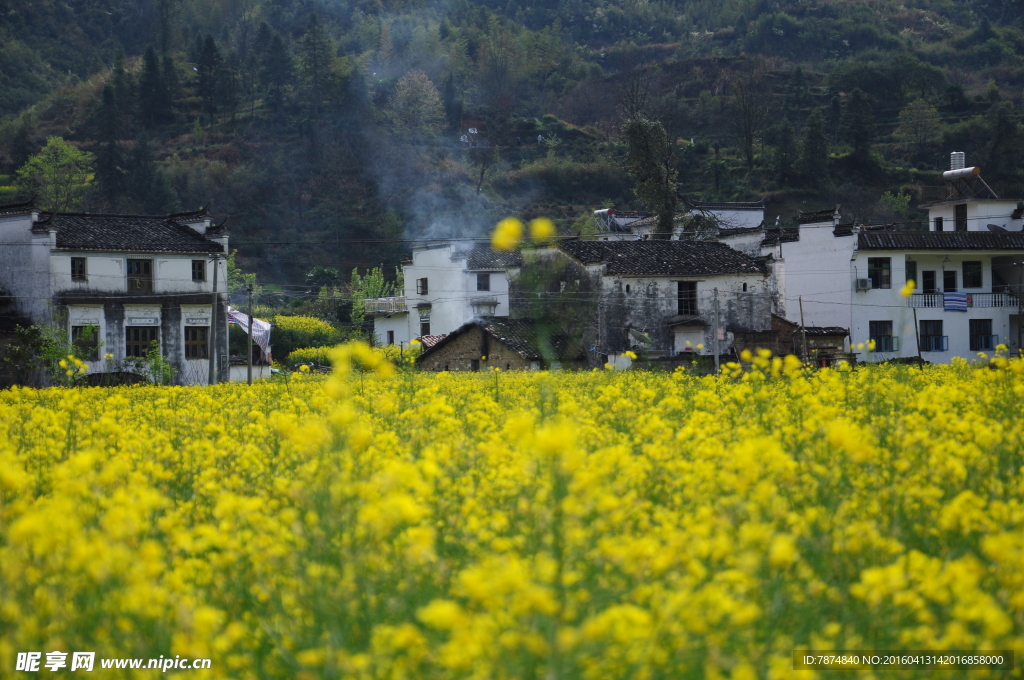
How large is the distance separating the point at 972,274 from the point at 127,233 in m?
28.6

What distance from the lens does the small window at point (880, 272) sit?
34.9 m

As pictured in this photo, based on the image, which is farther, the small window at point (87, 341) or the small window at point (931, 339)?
the small window at point (931, 339)

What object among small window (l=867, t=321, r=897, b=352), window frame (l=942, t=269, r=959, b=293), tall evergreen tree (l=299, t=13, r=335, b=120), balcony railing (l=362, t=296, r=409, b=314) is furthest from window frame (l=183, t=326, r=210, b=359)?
tall evergreen tree (l=299, t=13, r=335, b=120)

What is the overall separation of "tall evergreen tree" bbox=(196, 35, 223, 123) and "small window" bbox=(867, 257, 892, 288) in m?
52.0

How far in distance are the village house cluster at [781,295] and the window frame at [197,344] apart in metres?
6.98

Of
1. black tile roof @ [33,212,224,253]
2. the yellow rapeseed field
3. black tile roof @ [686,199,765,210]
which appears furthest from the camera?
black tile roof @ [686,199,765,210]

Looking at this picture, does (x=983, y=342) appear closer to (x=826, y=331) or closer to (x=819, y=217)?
(x=819, y=217)

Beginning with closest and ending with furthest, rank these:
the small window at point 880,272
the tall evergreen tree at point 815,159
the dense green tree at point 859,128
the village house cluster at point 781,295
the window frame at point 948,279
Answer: the village house cluster at point 781,295
the small window at point 880,272
the window frame at point 948,279
the tall evergreen tree at point 815,159
the dense green tree at point 859,128

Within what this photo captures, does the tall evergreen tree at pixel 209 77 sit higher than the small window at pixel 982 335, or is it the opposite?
the tall evergreen tree at pixel 209 77

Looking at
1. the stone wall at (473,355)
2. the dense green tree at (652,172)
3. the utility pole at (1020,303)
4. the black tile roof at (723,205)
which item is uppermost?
the dense green tree at (652,172)

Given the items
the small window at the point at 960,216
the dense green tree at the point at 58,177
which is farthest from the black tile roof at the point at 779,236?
the dense green tree at the point at 58,177

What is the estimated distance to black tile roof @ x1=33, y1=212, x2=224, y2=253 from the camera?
97.9ft

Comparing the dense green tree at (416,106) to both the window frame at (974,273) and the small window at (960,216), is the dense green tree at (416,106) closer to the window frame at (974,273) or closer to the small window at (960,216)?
the small window at (960,216)

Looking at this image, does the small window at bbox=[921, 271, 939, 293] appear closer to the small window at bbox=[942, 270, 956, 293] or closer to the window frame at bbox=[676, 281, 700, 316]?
the small window at bbox=[942, 270, 956, 293]
